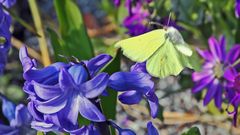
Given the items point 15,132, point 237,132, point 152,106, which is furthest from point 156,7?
point 152,106

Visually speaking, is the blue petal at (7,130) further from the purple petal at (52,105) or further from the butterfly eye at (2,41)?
the purple petal at (52,105)

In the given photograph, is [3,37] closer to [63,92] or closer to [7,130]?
[7,130]

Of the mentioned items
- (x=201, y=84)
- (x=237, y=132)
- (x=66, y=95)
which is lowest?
(x=237, y=132)

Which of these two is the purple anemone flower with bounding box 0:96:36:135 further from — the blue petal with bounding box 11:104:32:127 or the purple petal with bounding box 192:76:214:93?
the purple petal with bounding box 192:76:214:93

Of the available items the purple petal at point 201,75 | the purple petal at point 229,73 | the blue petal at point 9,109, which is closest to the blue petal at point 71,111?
the blue petal at point 9,109

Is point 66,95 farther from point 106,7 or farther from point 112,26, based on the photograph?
point 112,26

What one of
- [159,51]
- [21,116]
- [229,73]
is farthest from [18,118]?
[229,73]
